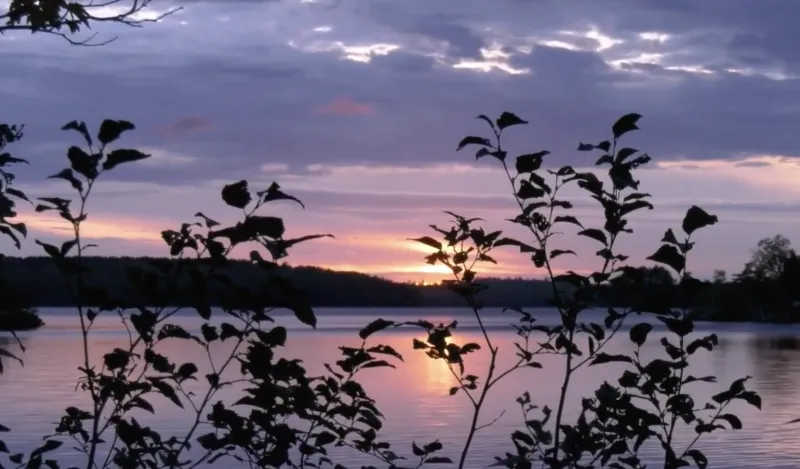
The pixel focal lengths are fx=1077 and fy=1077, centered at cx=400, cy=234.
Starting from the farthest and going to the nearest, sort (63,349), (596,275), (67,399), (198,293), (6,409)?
(63,349) < (67,399) < (6,409) < (596,275) < (198,293)

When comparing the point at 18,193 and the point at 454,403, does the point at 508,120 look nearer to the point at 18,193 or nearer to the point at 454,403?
the point at 18,193

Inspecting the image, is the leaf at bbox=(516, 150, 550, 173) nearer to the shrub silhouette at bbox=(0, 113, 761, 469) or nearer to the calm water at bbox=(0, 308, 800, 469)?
the shrub silhouette at bbox=(0, 113, 761, 469)

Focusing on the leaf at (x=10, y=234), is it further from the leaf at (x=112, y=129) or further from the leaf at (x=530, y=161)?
the leaf at (x=530, y=161)

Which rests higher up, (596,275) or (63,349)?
(596,275)

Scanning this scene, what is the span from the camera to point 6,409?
16312 mm

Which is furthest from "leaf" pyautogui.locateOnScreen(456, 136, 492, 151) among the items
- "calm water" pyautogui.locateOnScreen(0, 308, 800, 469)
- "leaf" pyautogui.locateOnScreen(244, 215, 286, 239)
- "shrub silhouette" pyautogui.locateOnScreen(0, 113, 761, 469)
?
"calm water" pyautogui.locateOnScreen(0, 308, 800, 469)

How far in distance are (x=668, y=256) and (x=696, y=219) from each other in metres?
0.17

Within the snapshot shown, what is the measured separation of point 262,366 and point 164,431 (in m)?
11.2

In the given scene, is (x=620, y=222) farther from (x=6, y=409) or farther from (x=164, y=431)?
(x=6, y=409)

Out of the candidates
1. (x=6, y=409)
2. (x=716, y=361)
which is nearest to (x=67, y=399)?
(x=6, y=409)

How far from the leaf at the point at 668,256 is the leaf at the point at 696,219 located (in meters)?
0.10

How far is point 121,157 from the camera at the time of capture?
294 cm

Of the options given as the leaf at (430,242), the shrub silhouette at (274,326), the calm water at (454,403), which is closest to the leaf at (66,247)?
the shrub silhouette at (274,326)

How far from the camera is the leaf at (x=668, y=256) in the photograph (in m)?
3.42
